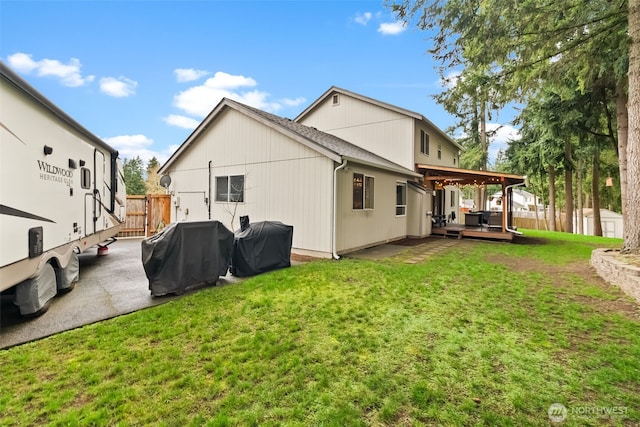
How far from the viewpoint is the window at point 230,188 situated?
1015 centimetres

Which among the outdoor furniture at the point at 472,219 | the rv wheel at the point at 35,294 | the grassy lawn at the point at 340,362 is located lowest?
the grassy lawn at the point at 340,362

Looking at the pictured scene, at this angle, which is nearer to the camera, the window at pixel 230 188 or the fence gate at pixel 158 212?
the window at pixel 230 188

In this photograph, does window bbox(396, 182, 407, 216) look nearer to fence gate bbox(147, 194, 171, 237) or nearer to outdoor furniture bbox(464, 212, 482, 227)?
outdoor furniture bbox(464, 212, 482, 227)

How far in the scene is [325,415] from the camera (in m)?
2.19

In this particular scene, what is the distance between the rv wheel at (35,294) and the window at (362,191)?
7.03 meters

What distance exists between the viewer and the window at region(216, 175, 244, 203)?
10.1 m

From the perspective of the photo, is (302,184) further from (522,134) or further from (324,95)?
(522,134)

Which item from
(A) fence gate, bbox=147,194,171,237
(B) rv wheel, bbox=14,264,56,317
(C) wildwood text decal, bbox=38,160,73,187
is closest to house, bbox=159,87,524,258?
(A) fence gate, bbox=147,194,171,237

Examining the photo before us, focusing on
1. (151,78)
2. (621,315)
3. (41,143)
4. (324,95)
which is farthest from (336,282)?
(151,78)

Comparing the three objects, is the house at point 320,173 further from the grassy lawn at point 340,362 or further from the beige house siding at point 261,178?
the grassy lawn at point 340,362

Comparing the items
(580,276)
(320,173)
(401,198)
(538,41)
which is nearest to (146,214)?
(320,173)

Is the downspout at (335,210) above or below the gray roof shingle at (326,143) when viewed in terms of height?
below

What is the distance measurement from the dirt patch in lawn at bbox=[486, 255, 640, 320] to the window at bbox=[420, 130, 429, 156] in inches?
257

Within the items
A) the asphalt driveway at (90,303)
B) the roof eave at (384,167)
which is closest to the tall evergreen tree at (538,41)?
the roof eave at (384,167)
